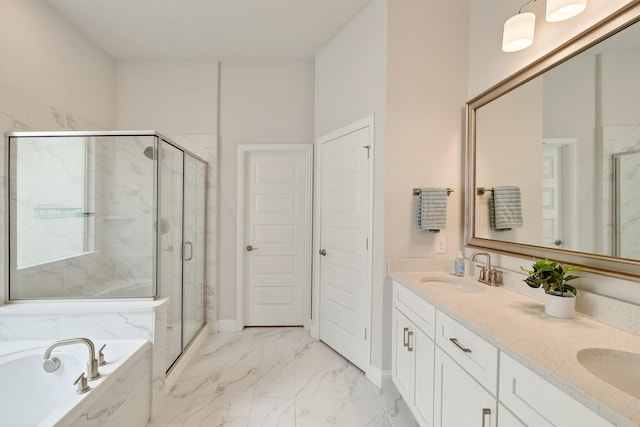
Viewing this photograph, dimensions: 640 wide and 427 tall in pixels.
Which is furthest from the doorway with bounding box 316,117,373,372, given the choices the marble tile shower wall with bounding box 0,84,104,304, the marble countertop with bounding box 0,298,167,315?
the marble tile shower wall with bounding box 0,84,104,304

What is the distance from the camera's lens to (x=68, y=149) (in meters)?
1.99

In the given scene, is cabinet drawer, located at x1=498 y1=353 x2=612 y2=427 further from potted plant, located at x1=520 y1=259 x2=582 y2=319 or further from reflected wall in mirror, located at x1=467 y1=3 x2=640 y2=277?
reflected wall in mirror, located at x1=467 y1=3 x2=640 y2=277

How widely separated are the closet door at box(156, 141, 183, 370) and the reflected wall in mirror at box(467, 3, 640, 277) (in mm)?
2290

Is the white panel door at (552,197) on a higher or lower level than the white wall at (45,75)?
lower

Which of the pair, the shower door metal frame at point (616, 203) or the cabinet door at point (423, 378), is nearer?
the shower door metal frame at point (616, 203)

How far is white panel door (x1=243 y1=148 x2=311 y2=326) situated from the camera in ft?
10.1

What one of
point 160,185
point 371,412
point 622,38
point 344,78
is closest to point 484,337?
point 371,412

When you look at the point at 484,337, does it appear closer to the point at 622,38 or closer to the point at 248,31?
the point at 622,38

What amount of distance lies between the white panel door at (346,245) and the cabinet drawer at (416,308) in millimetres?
350

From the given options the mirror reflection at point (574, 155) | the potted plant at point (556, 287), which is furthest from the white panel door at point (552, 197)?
the potted plant at point (556, 287)

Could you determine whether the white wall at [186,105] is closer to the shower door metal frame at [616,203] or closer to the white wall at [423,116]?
the white wall at [423,116]

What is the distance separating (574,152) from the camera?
1.29 m

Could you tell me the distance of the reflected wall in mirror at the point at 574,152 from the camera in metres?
1.09

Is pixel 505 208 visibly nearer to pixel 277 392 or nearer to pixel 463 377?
pixel 463 377
